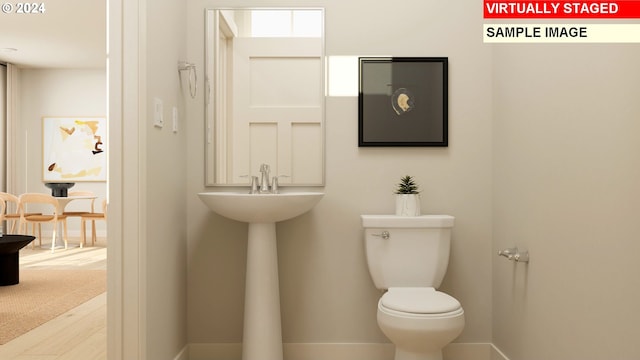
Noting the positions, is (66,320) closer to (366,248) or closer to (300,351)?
(300,351)

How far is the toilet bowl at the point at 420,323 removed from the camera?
2.03 meters

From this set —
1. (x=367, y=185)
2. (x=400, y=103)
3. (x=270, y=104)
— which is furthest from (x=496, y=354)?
(x=270, y=104)

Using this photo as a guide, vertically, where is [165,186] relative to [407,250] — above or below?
above

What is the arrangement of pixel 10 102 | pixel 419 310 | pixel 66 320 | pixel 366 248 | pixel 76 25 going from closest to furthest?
pixel 419 310 < pixel 366 248 < pixel 66 320 < pixel 76 25 < pixel 10 102

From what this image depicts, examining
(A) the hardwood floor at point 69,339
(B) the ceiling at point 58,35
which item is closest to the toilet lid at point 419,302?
(A) the hardwood floor at point 69,339

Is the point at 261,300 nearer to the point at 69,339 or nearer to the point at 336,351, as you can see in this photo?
the point at 336,351

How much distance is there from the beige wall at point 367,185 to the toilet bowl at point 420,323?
48 cm

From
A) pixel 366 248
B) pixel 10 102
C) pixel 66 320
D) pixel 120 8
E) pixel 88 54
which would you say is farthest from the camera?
pixel 10 102

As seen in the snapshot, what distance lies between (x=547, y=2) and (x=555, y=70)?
0.39 m

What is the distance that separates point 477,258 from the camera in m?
2.62

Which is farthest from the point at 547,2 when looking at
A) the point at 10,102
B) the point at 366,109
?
the point at 10,102

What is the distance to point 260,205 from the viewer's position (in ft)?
7.16

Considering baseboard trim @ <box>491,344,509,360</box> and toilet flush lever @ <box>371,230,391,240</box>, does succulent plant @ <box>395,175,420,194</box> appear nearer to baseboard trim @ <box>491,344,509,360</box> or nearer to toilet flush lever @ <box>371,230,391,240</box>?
toilet flush lever @ <box>371,230,391,240</box>

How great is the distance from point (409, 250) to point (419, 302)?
351 millimetres
